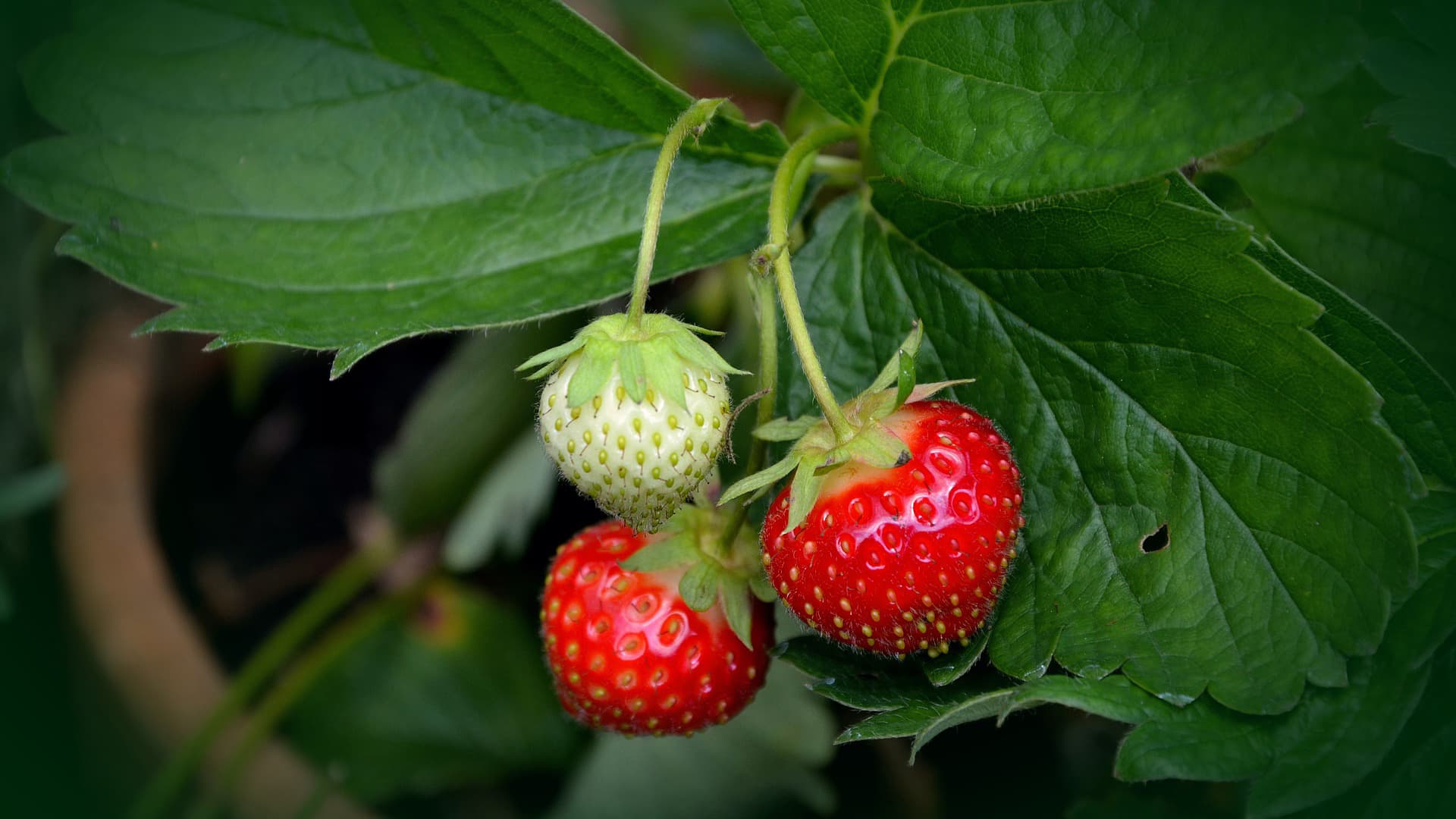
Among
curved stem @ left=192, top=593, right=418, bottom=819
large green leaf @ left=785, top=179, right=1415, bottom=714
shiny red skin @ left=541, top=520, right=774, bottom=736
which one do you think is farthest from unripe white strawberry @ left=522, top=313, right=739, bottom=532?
curved stem @ left=192, top=593, right=418, bottom=819

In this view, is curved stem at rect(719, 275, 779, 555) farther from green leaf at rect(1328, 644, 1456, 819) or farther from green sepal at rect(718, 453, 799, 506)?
green leaf at rect(1328, 644, 1456, 819)

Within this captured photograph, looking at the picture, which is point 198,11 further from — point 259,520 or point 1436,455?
point 1436,455

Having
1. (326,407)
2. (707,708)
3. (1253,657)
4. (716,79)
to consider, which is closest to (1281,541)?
(1253,657)

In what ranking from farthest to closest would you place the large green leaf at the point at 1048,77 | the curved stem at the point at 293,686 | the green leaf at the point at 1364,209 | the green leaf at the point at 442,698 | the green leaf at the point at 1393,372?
the green leaf at the point at 442,698 < the curved stem at the point at 293,686 < the green leaf at the point at 1364,209 < the green leaf at the point at 1393,372 < the large green leaf at the point at 1048,77

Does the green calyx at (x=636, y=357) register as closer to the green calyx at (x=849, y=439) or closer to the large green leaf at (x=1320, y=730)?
the green calyx at (x=849, y=439)

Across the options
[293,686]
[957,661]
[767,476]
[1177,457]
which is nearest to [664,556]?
[767,476]

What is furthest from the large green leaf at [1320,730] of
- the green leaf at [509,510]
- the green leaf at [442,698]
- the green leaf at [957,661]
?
the green leaf at [442,698]
